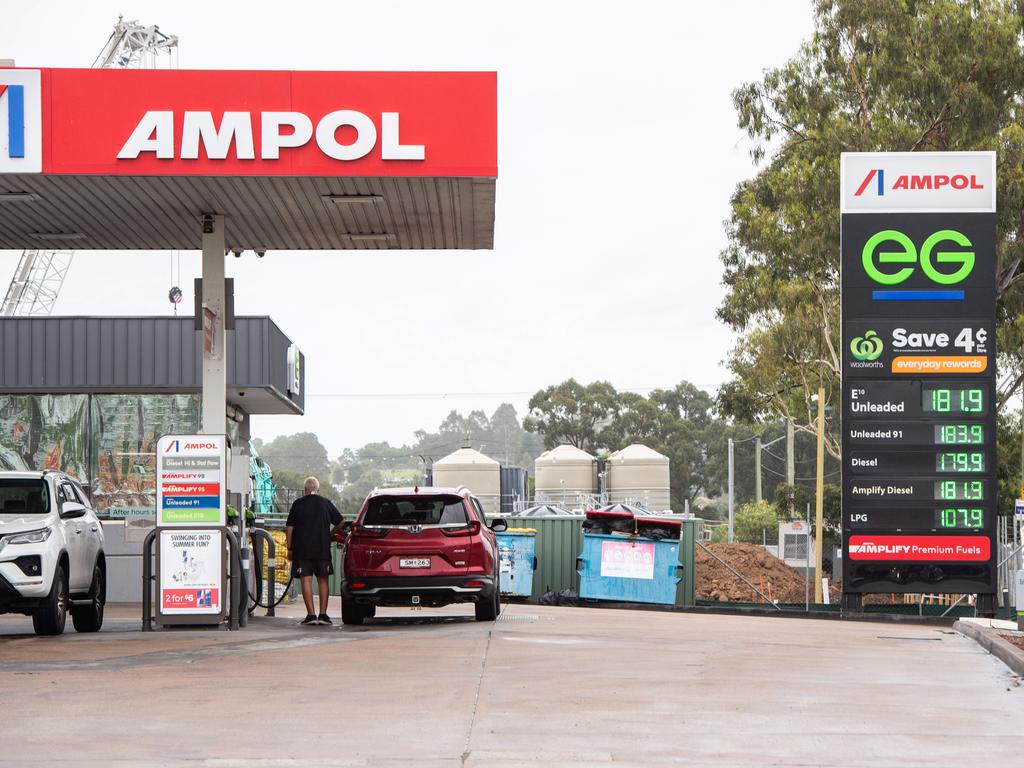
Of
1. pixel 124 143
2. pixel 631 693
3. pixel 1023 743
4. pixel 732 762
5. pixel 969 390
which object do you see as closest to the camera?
pixel 732 762

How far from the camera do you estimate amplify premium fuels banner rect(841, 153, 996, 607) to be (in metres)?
23.3

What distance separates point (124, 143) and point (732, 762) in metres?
10.6

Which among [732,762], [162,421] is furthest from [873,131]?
[732,762]

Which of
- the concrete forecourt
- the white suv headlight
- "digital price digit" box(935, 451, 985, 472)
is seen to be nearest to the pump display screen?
"digital price digit" box(935, 451, 985, 472)

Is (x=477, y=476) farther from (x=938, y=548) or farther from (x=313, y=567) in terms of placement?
(x=313, y=567)

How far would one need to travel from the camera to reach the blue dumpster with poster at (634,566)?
99.1 feet

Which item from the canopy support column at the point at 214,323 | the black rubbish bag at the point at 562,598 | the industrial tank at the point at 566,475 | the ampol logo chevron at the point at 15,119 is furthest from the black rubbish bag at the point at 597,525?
the industrial tank at the point at 566,475

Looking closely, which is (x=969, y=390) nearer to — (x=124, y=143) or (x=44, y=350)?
(x=124, y=143)

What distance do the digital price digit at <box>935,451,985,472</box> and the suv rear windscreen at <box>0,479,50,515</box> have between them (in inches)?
501

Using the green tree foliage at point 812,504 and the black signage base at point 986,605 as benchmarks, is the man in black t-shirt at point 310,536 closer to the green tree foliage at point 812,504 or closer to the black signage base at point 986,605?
the black signage base at point 986,605

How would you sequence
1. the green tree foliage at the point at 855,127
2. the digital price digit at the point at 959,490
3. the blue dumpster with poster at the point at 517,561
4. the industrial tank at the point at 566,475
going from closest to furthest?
the digital price digit at the point at 959,490 < the blue dumpster with poster at the point at 517,561 < the green tree foliage at the point at 855,127 < the industrial tank at the point at 566,475

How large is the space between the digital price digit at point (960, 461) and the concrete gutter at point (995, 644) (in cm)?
310

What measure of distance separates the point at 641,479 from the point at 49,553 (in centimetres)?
5843

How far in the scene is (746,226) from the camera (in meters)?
44.5
